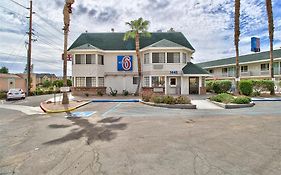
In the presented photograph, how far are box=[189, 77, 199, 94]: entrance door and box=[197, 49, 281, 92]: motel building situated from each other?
6.12 m

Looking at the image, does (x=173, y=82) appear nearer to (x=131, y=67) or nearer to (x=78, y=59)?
(x=131, y=67)

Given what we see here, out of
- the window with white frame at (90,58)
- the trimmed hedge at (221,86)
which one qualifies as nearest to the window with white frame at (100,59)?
the window with white frame at (90,58)

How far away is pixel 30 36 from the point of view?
28.1 m

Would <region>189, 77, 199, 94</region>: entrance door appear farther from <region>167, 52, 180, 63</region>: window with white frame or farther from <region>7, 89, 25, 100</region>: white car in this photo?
<region>7, 89, 25, 100</region>: white car

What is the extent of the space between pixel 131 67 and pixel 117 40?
207 inches

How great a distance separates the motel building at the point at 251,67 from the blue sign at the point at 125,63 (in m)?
13.8

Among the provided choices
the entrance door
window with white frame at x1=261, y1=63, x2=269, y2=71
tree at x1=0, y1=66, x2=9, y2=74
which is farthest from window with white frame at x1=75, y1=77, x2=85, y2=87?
tree at x1=0, y1=66, x2=9, y2=74

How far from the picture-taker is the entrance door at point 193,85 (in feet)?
84.6

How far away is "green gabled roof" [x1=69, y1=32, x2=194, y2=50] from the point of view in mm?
27734

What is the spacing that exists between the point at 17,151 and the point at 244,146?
7.07 m

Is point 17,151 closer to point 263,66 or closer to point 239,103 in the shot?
point 239,103

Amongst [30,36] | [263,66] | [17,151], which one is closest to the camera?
[17,151]

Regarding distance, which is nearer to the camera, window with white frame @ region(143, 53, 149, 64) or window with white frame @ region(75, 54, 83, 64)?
window with white frame @ region(143, 53, 149, 64)

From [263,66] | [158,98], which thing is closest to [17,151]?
Result: [158,98]
